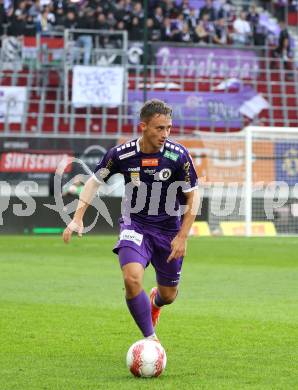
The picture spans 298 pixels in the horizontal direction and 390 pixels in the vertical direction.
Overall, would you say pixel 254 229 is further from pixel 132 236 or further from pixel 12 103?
pixel 132 236

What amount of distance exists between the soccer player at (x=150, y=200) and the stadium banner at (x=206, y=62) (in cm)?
2544

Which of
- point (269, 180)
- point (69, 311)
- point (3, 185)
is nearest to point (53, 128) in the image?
point (3, 185)

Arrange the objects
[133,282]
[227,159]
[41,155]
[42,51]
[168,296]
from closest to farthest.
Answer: [133,282] → [168,296] → [41,155] → [227,159] → [42,51]

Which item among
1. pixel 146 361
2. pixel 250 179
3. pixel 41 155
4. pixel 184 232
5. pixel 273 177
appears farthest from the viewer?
pixel 273 177

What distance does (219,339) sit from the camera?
935 cm

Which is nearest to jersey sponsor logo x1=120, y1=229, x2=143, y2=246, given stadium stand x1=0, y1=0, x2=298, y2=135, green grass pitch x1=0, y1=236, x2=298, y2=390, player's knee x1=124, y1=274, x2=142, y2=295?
player's knee x1=124, y1=274, x2=142, y2=295

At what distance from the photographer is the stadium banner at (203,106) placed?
107 ft

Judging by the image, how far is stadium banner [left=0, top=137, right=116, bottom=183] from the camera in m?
28.2

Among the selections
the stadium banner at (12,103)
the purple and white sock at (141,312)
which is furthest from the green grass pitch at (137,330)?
the stadium banner at (12,103)

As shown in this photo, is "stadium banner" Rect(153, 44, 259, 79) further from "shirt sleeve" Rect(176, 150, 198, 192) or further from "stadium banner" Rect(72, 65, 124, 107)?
"shirt sleeve" Rect(176, 150, 198, 192)

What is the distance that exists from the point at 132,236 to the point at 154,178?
0.50m

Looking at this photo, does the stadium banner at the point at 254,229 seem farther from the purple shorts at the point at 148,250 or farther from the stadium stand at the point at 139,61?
the purple shorts at the point at 148,250

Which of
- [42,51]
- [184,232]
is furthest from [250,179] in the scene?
[184,232]

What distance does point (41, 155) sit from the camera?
1121 inches
